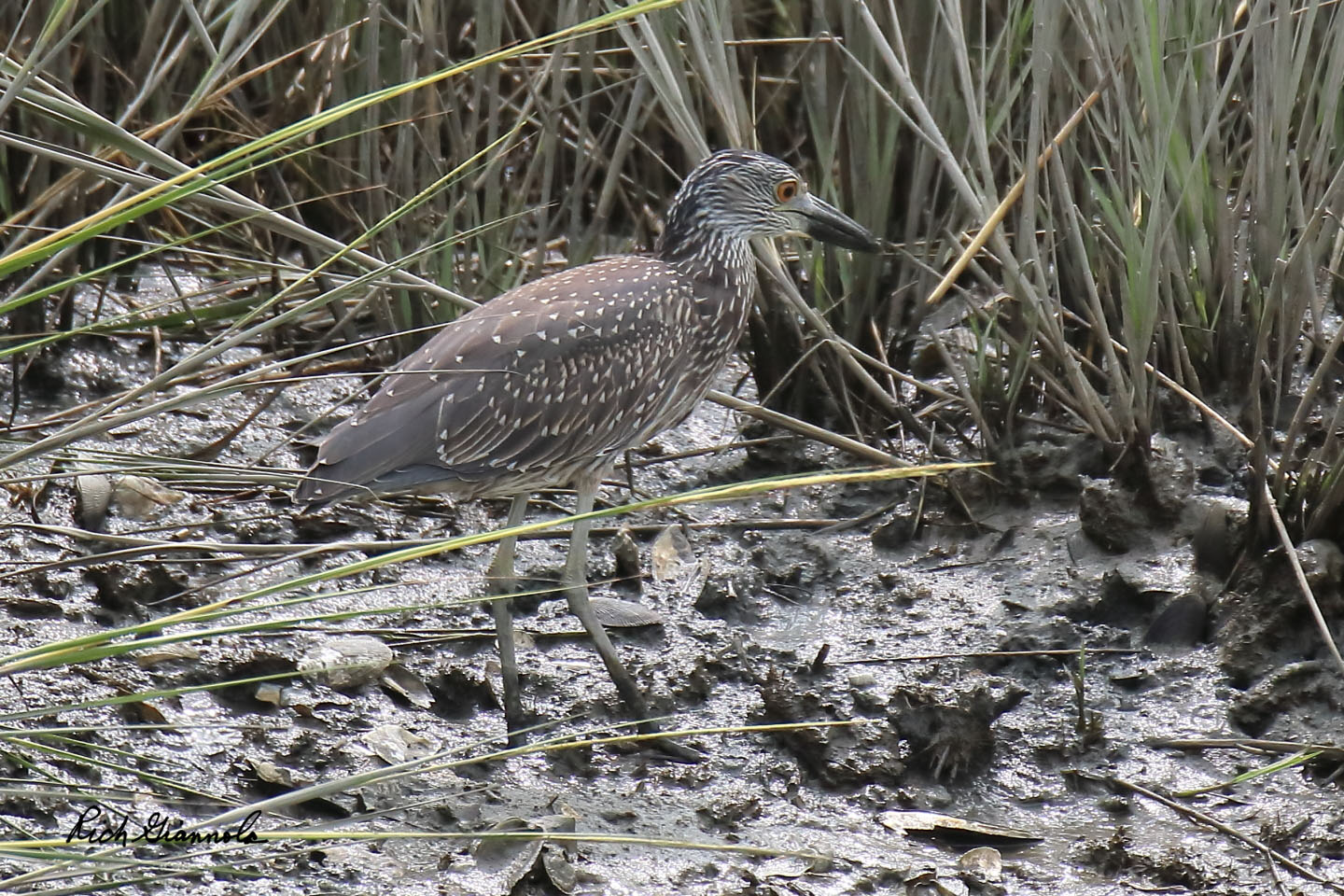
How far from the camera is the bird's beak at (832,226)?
4512 millimetres

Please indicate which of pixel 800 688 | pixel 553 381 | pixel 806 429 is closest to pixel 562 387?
pixel 553 381

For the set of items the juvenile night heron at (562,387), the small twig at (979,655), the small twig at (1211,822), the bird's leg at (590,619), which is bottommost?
the small twig at (1211,822)

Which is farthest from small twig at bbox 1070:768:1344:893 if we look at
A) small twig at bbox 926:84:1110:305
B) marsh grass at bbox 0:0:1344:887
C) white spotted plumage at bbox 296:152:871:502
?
white spotted plumage at bbox 296:152:871:502

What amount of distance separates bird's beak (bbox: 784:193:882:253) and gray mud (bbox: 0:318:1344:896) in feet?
2.51

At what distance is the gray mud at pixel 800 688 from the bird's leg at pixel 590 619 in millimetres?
69

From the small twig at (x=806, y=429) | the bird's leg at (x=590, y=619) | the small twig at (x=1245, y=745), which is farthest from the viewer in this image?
the small twig at (x=806, y=429)

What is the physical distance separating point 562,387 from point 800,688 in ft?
3.20

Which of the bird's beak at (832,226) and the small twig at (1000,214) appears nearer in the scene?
the small twig at (1000,214)

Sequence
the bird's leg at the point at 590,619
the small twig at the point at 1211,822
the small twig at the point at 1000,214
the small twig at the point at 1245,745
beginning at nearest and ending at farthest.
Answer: the small twig at the point at 1211,822 → the small twig at the point at 1245,745 → the small twig at the point at 1000,214 → the bird's leg at the point at 590,619

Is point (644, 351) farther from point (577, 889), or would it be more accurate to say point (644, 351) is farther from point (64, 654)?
point (64, 654)

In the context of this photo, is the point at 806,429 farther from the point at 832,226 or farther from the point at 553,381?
the point at 553,381

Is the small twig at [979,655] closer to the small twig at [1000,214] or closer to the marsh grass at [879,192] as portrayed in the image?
the marsh grass at [879,192]

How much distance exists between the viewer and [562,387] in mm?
4012

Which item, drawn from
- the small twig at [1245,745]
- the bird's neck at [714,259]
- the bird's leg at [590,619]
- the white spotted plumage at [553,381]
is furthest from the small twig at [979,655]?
the bird's neck at [714,259]
